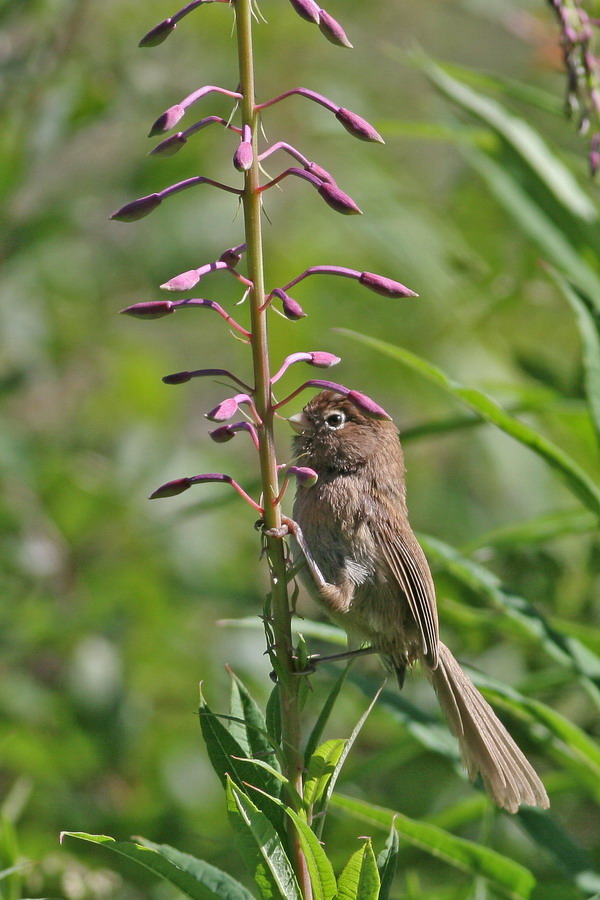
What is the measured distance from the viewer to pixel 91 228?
195 inches

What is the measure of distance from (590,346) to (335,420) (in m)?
0.62

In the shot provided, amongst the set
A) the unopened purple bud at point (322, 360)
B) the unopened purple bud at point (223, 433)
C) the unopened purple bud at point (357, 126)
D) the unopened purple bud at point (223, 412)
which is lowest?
the unopened purple bud at point (223, 433)

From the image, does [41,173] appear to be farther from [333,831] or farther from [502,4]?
[333,831]

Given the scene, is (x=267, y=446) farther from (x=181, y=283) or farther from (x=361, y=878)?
(x=361, y=878)

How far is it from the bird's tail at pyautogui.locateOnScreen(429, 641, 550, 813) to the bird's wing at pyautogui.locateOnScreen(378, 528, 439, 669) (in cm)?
6

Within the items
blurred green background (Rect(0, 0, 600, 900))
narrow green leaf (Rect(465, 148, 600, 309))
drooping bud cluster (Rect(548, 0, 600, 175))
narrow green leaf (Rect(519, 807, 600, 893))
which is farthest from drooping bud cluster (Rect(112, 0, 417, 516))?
narrow green leaf (Rect(465, 148, 600, 309))

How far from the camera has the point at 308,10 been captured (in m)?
1.57

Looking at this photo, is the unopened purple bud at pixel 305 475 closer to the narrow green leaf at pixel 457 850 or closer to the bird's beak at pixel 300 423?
the narrow green leaf at pixel 457 850

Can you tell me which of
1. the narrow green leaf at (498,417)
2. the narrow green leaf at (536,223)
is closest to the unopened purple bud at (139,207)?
the narrow green leaf at (498,417)

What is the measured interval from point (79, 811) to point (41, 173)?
114 inches

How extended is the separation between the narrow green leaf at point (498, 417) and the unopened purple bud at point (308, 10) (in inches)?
29.1

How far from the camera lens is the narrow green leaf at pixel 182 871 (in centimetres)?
158

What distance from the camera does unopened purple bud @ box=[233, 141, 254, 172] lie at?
4.75 ft

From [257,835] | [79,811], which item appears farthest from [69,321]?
[257,835]
